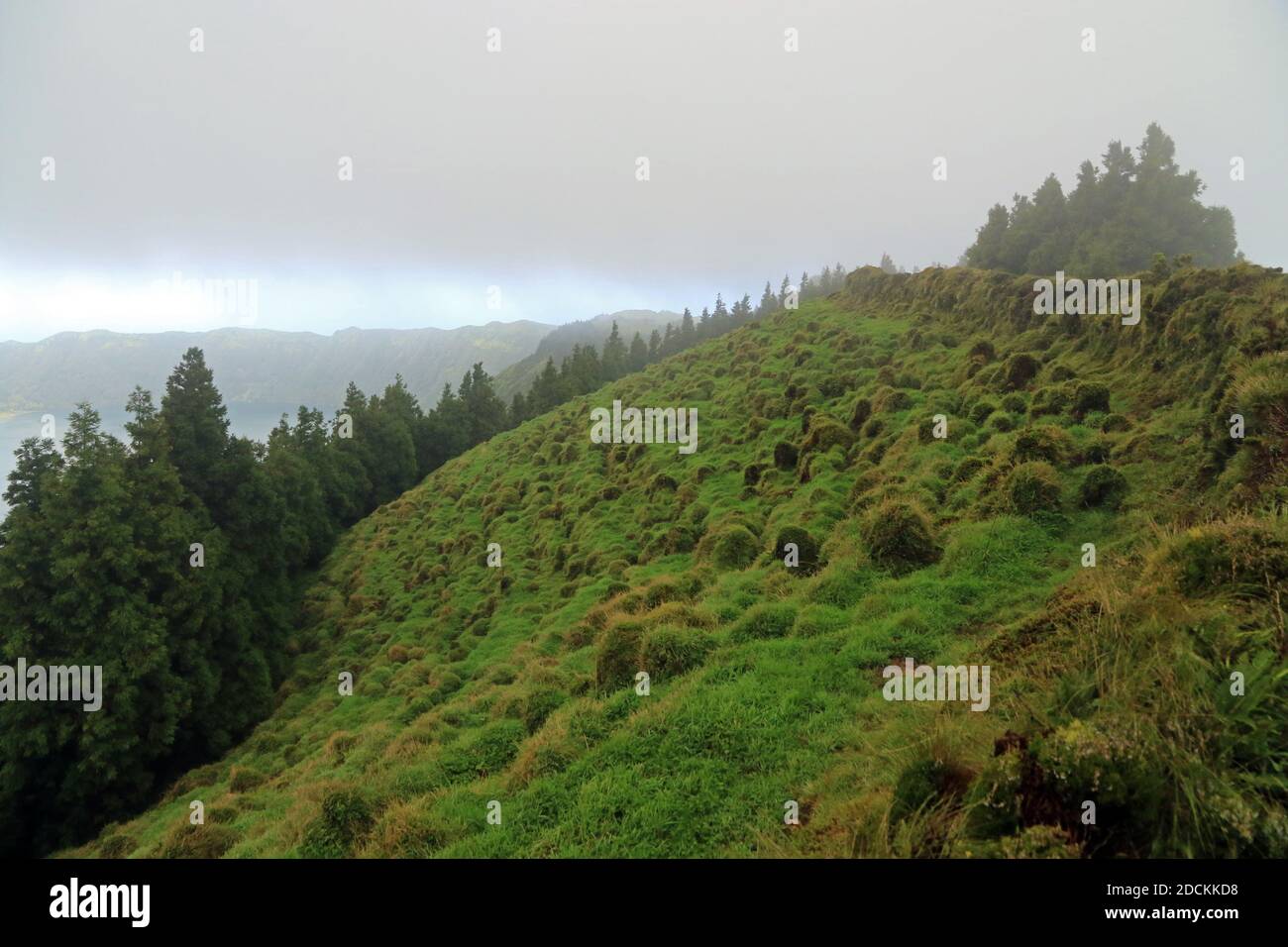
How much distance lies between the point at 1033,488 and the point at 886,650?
19.1 ft

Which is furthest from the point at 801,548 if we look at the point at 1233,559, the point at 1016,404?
the point at 1016,404

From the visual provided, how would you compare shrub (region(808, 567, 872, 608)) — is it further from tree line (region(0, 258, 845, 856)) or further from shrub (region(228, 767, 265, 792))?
tree line (region(0, 258, 845, 856))

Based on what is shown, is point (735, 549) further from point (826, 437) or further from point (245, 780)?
point (245, 780)

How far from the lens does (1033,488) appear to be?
464 inches

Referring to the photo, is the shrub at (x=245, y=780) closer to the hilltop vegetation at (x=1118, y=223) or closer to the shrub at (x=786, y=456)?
the shrub at (x=786, y=456)

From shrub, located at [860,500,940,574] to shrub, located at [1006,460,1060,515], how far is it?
1.83 m

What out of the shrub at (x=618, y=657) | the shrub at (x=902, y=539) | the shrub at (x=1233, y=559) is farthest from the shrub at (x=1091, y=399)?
the shrub at (x=618, y=657)

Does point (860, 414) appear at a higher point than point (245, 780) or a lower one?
higher

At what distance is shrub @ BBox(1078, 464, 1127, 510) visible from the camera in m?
11.1

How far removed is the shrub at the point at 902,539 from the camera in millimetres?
11430

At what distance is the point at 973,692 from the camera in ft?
21.4

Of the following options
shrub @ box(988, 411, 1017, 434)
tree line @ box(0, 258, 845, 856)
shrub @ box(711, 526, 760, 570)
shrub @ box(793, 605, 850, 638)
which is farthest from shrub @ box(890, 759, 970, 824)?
tree line @ box(0, 258, 845, 856)

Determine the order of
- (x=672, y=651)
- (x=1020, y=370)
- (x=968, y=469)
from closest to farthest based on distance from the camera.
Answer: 1. (x=672, y=651)
2. (x=968, y=469)
3. (x=1020, y=370)
